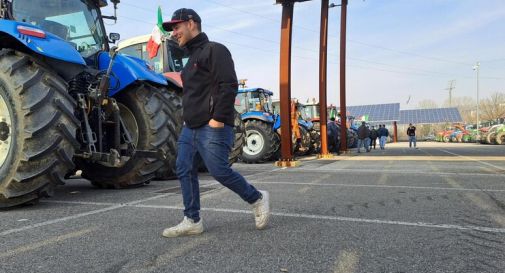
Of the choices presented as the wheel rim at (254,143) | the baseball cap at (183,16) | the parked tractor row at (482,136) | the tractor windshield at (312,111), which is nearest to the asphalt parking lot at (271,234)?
the baseball cap at (183,16)

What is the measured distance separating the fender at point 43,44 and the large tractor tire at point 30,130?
0.22m

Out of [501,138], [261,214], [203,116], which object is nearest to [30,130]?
[203,116]

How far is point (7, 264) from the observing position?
2834 mm

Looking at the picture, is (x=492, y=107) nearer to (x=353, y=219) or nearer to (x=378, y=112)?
(x=378, y=112)

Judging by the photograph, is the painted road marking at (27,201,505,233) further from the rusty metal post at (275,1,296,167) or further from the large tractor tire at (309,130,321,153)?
the large tractor tire at (309,130,321,153)

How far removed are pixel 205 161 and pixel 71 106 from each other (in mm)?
2119

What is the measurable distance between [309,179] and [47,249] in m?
5.60

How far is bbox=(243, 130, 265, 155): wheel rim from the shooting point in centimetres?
1438

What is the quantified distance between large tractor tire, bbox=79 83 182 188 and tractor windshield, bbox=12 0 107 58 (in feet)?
2.87

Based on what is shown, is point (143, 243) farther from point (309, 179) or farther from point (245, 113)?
point (245, 113)

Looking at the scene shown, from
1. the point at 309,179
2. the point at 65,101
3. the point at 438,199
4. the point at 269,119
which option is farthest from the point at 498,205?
the point at 269,119

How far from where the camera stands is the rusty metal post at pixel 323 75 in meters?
17.0

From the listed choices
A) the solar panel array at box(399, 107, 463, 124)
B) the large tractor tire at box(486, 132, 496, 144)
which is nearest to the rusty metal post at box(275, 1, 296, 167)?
the large tractor tire at box(486, 132, 496, 144)

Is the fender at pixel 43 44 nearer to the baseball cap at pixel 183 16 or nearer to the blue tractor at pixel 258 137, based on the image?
the baseball cap at pixel 183 16
